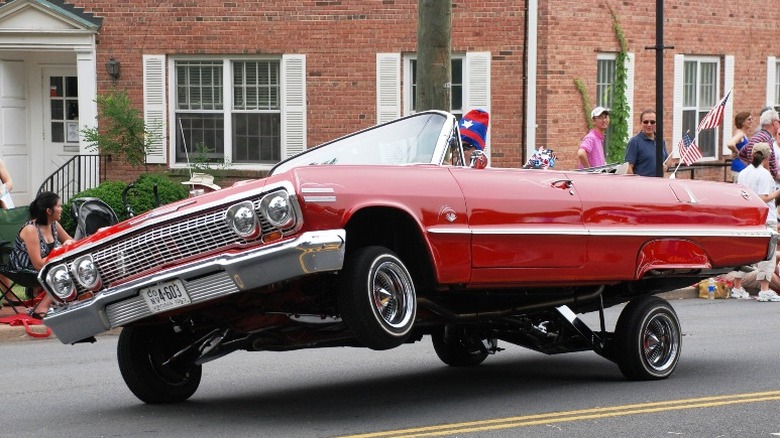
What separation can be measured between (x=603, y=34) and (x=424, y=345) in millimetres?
10803

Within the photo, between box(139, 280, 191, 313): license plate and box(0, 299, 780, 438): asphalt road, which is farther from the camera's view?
box(0, 299, 780, 438): asphalt road

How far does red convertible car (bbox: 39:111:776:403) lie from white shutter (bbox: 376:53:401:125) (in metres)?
11.5

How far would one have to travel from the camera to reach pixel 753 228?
9.86 m

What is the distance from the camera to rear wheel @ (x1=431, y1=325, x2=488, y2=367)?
374 inches

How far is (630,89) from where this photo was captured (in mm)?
21875

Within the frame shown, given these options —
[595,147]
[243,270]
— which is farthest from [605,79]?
[243,270]

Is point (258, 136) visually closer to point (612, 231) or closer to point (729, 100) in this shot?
point (729, 100)

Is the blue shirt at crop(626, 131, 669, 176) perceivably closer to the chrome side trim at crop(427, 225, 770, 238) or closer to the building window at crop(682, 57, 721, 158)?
the chrome side trim at crop(427, 225, 770, 238)

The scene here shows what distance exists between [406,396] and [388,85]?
1267 centimetres

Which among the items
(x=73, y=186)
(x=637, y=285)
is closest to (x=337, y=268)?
(x=637, y=285)

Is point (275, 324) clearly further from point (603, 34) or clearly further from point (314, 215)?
point (603, 34)

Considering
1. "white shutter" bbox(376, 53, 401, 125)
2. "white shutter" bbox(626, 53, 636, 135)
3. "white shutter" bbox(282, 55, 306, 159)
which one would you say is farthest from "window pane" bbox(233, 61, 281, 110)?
Result: "white shutter" bbox(626, 53, 636, 135)

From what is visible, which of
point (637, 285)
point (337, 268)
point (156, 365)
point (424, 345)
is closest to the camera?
point (337, 268)

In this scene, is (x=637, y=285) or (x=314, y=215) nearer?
(x=314, y=215)
